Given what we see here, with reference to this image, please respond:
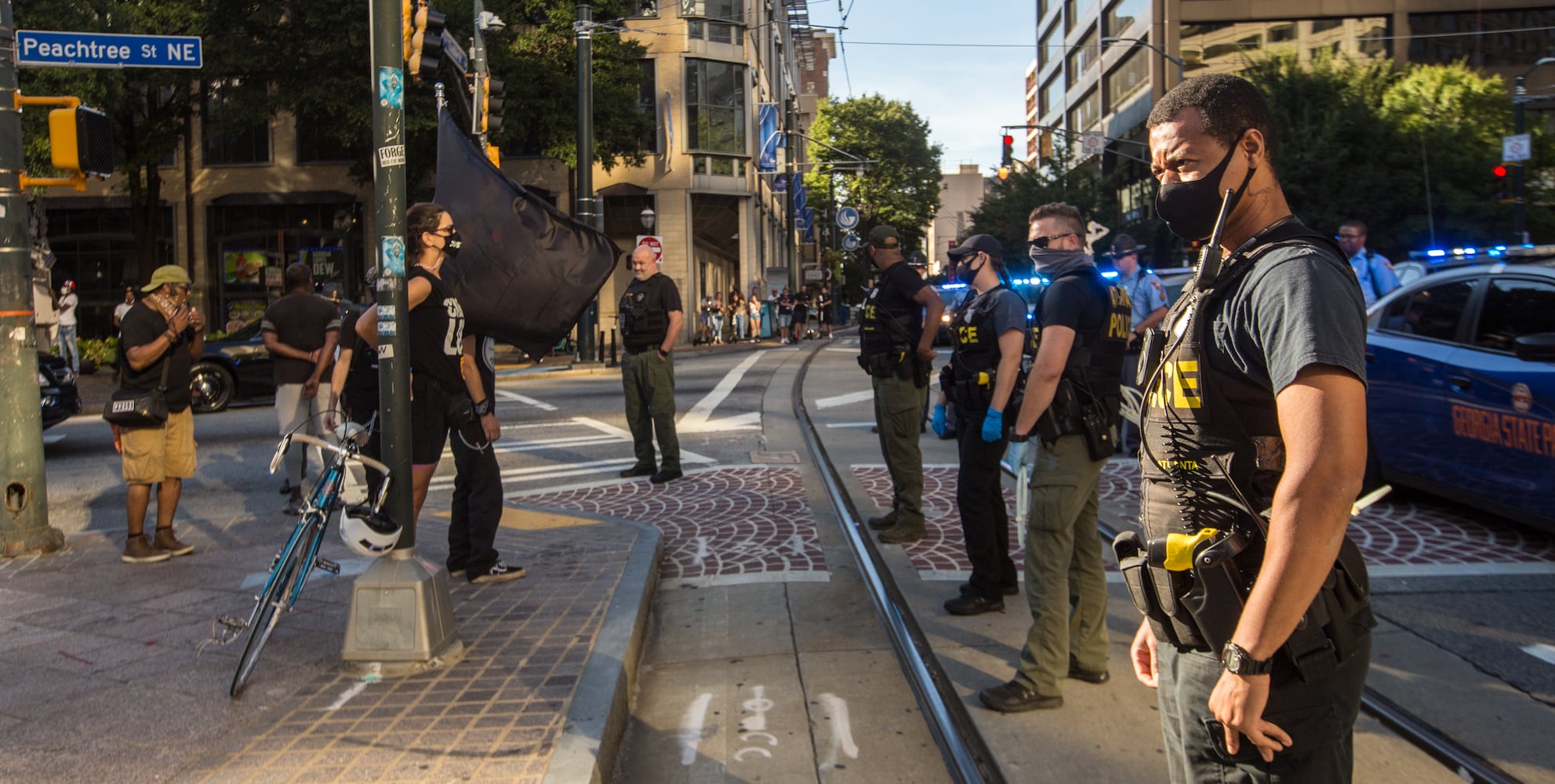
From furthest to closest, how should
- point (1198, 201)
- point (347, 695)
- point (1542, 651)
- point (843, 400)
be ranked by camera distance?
point (843, 400) < point (1542, 651) < point (347, 695) < point (1198, 201)

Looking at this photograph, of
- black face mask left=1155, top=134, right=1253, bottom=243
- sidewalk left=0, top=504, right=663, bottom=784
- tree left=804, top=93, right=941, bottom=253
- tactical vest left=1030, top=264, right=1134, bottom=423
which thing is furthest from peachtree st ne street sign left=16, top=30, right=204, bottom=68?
tree left=804, top=93, right=941, bottom=253

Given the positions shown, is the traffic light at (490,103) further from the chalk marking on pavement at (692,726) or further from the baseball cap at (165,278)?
the chalk marking on pavement at (692,726)

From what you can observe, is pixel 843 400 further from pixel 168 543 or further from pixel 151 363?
pixel 151 363

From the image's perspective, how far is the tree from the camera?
65750 mm

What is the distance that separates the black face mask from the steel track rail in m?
2.10

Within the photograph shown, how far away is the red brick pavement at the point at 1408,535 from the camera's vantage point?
20.9 ft

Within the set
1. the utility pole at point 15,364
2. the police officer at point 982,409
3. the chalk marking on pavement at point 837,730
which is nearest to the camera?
the chalk marking on pavement at point 837,730

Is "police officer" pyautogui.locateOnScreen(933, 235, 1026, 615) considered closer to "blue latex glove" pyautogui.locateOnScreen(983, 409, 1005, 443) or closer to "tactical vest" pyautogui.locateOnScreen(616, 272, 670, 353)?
"blue latex glove" pyautogui.locateOnScreen(983, 409, 1005, 443)

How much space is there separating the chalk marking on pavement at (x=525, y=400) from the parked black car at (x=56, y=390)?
208 inches

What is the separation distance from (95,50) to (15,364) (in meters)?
2.00

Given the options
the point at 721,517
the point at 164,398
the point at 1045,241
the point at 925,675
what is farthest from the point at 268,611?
the point at 721,517

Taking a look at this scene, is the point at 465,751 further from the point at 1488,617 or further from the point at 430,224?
the point at 1488,617

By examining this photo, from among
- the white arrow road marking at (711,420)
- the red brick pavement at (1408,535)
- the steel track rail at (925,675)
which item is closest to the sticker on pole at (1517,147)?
the white arrow road marking at (711,420)

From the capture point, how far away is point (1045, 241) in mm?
4590
